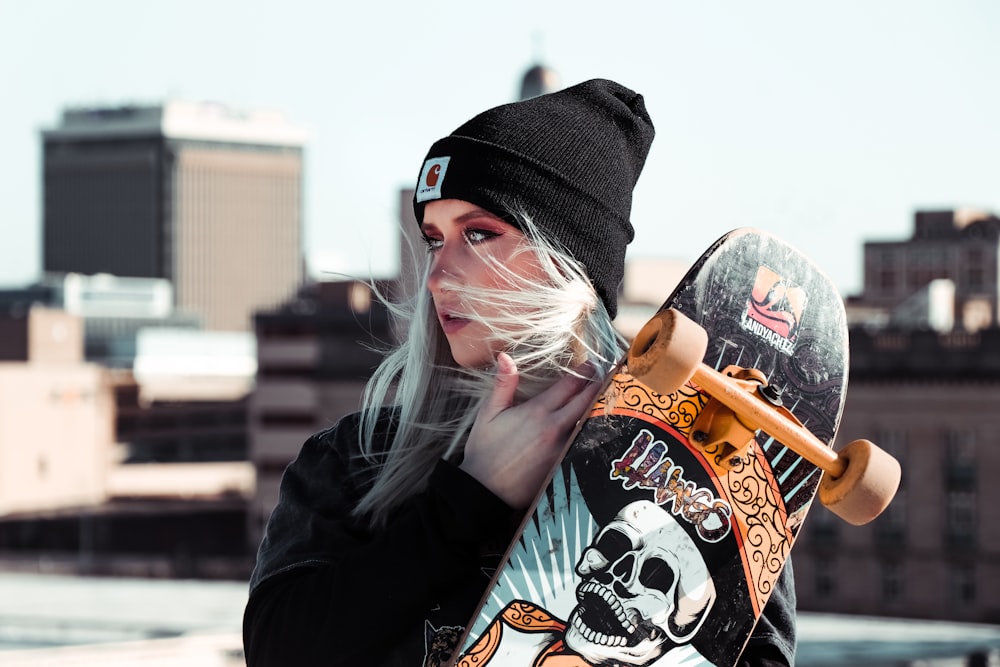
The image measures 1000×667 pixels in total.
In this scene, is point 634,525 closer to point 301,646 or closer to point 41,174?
point 301,646

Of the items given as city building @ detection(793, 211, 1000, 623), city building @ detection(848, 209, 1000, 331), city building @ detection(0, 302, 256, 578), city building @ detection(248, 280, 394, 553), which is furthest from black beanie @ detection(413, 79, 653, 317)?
city building @ detection(848, 209, 1000, 331)

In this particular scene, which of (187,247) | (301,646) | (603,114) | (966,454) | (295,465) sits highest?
(603,114)

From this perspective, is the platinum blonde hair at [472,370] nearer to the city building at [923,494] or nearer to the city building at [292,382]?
the city building at [923,494]

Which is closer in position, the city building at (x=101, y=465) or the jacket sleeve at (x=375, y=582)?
the jacket sleeve at (x=375, y=582)

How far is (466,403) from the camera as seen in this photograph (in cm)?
202

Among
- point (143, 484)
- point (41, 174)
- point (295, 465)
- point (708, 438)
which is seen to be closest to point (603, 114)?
point (708, 438)

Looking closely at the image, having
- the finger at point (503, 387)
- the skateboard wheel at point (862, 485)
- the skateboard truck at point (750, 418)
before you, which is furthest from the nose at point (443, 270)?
the skateboard wheel at point (862, 485)

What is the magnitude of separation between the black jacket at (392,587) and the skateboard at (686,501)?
8 cm

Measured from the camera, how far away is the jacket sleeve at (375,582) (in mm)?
1709

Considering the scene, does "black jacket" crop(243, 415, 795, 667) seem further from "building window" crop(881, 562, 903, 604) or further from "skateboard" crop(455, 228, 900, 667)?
"building window" crop(881, 562, 903, 604)

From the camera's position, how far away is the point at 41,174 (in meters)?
128

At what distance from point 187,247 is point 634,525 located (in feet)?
419

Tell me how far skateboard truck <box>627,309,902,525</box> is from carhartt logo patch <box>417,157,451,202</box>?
47 cm

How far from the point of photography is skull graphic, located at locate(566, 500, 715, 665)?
5.56 ft
